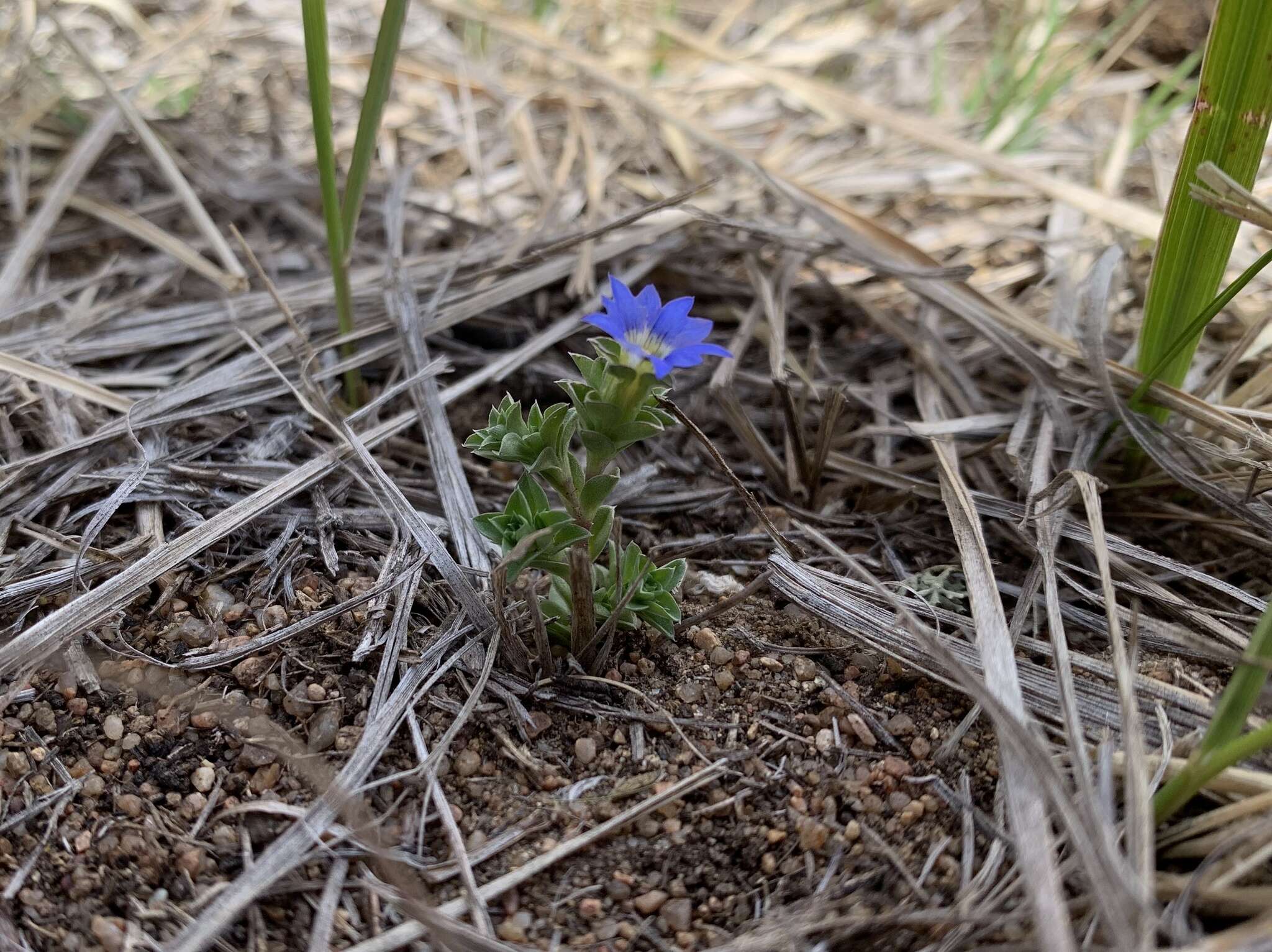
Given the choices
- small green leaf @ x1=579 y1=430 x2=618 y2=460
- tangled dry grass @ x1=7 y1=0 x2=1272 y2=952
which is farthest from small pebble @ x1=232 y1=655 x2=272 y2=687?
small green leaf @ x1=579 y1=430 x2=618 y2=460

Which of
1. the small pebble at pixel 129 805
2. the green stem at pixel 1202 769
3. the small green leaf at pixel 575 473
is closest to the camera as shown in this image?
the green stem at pixel 1202 769

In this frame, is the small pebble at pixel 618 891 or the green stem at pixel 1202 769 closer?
the green stem at pixel 1202 769

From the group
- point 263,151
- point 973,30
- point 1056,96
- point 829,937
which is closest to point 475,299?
point 263,151

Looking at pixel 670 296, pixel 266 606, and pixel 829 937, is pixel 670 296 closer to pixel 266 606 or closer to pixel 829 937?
pixel 266 606

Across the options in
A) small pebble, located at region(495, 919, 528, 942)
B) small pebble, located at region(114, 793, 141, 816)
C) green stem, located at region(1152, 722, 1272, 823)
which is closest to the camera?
green stem, located at region(1152, 722, 1272, 823)

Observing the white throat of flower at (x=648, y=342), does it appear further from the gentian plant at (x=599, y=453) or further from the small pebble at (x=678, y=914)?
the small pebble at (x=678, y=914)

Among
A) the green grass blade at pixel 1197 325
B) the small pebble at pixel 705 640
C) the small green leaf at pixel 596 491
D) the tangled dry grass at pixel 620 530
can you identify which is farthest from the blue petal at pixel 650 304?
the green grass blade at pixel 1197 325

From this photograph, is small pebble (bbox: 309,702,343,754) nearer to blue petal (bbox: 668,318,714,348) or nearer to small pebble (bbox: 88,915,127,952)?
small pebble (bbox: 88,915,127,952)
